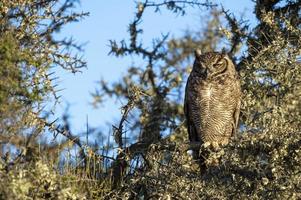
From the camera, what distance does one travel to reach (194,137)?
7.66 metres

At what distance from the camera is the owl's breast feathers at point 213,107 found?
729 cm

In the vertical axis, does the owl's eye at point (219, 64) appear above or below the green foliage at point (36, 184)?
above

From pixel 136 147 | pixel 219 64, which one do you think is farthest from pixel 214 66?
pixel 136 147

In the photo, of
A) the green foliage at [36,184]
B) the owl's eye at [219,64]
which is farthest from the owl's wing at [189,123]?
the green foliage at [36,184]

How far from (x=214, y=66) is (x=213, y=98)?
305mm

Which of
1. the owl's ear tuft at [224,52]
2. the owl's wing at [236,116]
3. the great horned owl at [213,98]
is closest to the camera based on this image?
the owl's wing at [236,116]

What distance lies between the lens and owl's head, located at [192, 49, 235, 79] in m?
7.32

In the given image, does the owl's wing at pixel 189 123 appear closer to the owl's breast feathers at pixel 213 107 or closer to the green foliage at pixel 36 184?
the owl's breast feathers at pixel 213 107

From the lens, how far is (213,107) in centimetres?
736

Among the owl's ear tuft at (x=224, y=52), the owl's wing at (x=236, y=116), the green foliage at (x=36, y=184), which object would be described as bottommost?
the green foliage at (x=36, y=184)

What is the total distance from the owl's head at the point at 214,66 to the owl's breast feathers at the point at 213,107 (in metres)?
0.06

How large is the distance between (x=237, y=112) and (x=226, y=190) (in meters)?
2.38

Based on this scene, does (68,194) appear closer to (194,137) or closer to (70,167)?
(70,167)

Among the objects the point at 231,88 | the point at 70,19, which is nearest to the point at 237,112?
the point at 231,88
